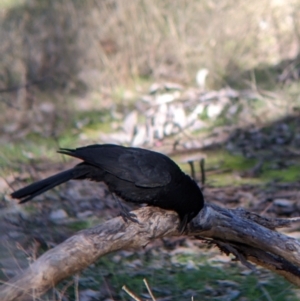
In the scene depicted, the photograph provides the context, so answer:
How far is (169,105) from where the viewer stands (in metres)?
9.47

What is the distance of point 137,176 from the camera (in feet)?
14.6

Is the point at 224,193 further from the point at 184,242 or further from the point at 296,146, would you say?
the point at 296,146

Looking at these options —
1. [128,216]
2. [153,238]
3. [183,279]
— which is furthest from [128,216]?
[183,279]

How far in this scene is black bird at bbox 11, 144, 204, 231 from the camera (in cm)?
433

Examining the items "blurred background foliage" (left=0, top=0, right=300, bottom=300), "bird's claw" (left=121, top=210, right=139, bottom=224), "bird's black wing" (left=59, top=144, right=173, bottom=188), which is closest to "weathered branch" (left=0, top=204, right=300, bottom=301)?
"bird's claw" (left=121, top=210, right=139, bottom=224)

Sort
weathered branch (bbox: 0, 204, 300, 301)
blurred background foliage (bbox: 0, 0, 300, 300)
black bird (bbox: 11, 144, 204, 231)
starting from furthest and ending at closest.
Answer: blurred background foliage (bbox: 0, 0, 300, 300) → black bird (bbox: 11, 144, 204, 231) → weathered branch (bbox: 0, 204, 300, 301)

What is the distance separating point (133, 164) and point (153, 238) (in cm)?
59

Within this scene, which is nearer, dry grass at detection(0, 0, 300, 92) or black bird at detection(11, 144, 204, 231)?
black bird at detection(11, 144, 204, 231)

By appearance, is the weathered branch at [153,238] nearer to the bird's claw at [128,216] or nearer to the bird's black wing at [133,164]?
the bird's claw at [128,216]

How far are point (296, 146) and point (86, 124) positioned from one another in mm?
3037

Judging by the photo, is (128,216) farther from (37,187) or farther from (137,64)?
(137,64)

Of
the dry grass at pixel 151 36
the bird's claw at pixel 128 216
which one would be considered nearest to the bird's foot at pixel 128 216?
the bird's claw at pixel 128 216

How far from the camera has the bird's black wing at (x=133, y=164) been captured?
14.5 ft

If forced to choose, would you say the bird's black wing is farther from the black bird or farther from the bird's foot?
the bird's foot
